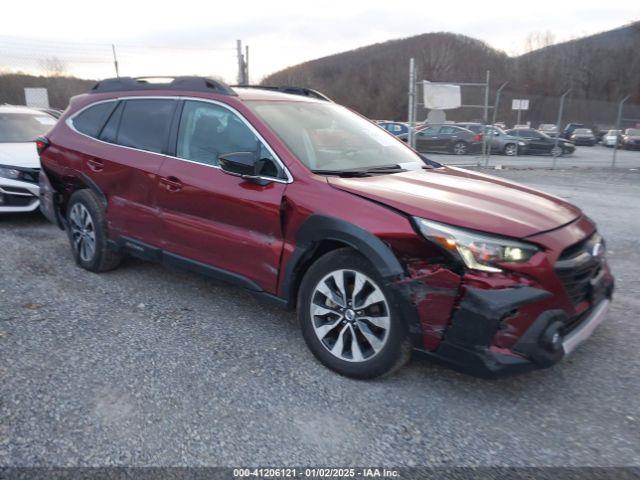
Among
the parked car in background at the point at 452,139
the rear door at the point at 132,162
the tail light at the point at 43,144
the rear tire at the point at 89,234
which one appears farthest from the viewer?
the parked car in background at the point at 452,139

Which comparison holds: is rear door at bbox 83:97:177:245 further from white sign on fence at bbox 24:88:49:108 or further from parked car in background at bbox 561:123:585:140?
parked car in background at bbox 561:123:585:140

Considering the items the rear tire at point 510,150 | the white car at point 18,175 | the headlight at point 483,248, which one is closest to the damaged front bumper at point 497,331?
the headlight at point 483,248

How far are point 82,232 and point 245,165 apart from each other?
2402 millimetres

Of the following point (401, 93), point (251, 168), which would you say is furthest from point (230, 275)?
point (401, 93)

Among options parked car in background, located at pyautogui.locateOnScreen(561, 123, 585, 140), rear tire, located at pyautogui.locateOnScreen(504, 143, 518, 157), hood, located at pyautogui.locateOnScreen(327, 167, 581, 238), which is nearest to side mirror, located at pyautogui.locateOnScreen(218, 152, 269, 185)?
hood, located at pyautogui.locateOnScreen(327, 167, 581, 238)

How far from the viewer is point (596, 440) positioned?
8.47 ft

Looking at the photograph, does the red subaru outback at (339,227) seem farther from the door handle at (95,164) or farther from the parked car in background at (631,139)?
the parked car in background at (631,139)

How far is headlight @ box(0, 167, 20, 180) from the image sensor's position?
663cm

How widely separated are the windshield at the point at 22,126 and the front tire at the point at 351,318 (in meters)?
6.43

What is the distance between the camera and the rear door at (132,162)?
4.18 metres

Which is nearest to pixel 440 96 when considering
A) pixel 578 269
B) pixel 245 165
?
pixel 245 165

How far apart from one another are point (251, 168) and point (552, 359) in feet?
6.81

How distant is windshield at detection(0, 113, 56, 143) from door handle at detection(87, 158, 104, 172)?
12.3 feet

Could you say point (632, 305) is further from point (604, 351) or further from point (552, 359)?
point (552, 359)
